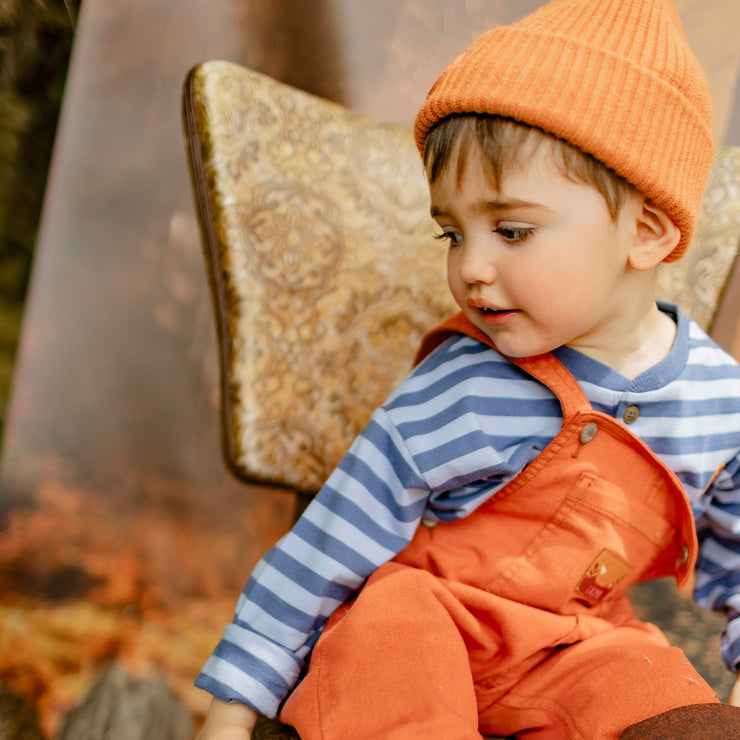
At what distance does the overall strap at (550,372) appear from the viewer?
0.69 m

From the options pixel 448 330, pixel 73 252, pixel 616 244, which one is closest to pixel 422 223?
pixel 448 330

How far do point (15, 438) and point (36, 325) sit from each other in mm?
184

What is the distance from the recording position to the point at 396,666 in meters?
0.61

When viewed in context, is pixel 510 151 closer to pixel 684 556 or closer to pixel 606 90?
pixel 606 90

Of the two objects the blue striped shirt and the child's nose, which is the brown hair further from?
the blue striped shirt

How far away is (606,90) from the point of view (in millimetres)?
627

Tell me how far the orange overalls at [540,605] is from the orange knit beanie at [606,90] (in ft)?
0.69

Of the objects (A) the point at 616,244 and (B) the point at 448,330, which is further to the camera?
(B) the point at 448,330

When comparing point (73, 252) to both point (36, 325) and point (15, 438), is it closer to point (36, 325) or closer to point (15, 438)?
point (36, 325)

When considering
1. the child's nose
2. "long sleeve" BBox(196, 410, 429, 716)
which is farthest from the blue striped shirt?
the child's nose

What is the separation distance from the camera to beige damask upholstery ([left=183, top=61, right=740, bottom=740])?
0.83m

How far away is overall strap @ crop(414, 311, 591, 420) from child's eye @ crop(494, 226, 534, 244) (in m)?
0.12

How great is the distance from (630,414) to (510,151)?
0.97 feet

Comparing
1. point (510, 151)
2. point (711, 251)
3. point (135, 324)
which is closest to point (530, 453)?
point (510, 151)
